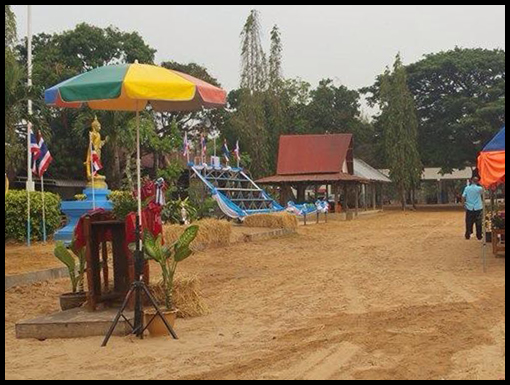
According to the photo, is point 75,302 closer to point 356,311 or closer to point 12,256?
point 356,311

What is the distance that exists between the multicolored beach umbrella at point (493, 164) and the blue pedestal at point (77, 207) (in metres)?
9.31

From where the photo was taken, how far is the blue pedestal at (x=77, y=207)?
16.6 meters

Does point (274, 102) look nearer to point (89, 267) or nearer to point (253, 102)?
point (253, 102)

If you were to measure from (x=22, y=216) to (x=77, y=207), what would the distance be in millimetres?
1364

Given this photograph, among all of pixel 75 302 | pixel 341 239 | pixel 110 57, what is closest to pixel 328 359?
pixel 75 302

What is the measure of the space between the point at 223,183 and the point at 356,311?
72.5 feet

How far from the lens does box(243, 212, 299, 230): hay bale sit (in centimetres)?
2095

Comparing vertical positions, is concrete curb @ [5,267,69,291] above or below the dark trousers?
below

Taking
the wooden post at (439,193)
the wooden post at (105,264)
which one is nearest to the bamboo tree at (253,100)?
the wooden post at (439,193)

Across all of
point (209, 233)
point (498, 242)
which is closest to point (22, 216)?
point (209, 233)

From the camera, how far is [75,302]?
768cm

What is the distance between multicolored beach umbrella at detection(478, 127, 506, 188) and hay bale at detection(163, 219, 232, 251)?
22.5ft

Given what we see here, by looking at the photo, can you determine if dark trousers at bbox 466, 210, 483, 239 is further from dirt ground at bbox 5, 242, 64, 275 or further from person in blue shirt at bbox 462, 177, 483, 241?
dirt ground at bbox 5, 242, 64, 275

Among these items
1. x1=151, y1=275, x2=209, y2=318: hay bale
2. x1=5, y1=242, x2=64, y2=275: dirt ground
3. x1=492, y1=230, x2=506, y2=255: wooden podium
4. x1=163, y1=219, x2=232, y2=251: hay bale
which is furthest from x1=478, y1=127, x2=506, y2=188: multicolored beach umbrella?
x1=5, y1=242, x2=64, y2=275: dirt ground
